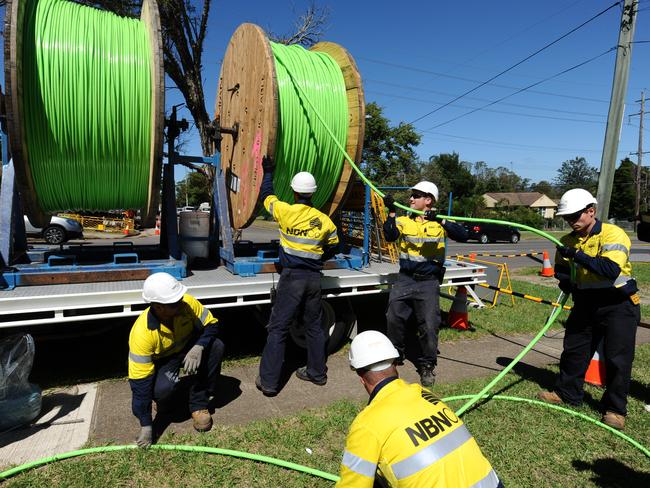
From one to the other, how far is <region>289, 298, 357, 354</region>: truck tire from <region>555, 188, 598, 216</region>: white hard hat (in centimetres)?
270

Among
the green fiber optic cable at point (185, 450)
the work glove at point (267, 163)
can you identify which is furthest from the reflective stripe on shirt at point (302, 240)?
the green fiber optic cable at point (185, 450)

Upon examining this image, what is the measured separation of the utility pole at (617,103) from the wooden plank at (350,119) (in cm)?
708

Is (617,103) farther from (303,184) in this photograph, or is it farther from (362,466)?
(362,466)

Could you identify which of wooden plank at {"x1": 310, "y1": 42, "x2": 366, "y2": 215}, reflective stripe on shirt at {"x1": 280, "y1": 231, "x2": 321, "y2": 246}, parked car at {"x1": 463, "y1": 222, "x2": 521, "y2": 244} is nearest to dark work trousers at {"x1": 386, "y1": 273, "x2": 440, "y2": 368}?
reflective stripe on shirt at {"x1": 280, "y1": 231, "x2": 321, "y2": 246}

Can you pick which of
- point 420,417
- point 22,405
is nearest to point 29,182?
point 22,405

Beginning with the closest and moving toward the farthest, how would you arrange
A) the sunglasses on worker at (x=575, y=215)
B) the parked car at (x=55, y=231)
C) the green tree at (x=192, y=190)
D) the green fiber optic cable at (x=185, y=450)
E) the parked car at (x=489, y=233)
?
1. the green fiber optic cable at (x=185, y=450)
2. the sunglasses on worker at (x=575, y=215)
3. the parked car at (x=55, y=231)
4. the parked car at (x=489, y=233)
5. the green tree at (x=192, y=190)

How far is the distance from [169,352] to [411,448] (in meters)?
2.52

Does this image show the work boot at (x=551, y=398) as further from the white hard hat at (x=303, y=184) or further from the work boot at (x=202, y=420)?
the work boot at (x=202, y=420)

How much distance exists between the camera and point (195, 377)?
3.95 m

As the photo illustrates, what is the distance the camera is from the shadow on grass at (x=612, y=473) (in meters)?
3.28

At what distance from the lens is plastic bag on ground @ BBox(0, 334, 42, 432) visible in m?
3.57

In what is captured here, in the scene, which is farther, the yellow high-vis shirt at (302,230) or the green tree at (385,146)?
the green tree at (385,146)

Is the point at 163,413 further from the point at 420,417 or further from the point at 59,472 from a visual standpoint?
the point at 420,417

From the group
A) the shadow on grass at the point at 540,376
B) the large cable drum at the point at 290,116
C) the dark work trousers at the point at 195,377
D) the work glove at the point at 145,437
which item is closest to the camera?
the work glove at the point at 145,437
